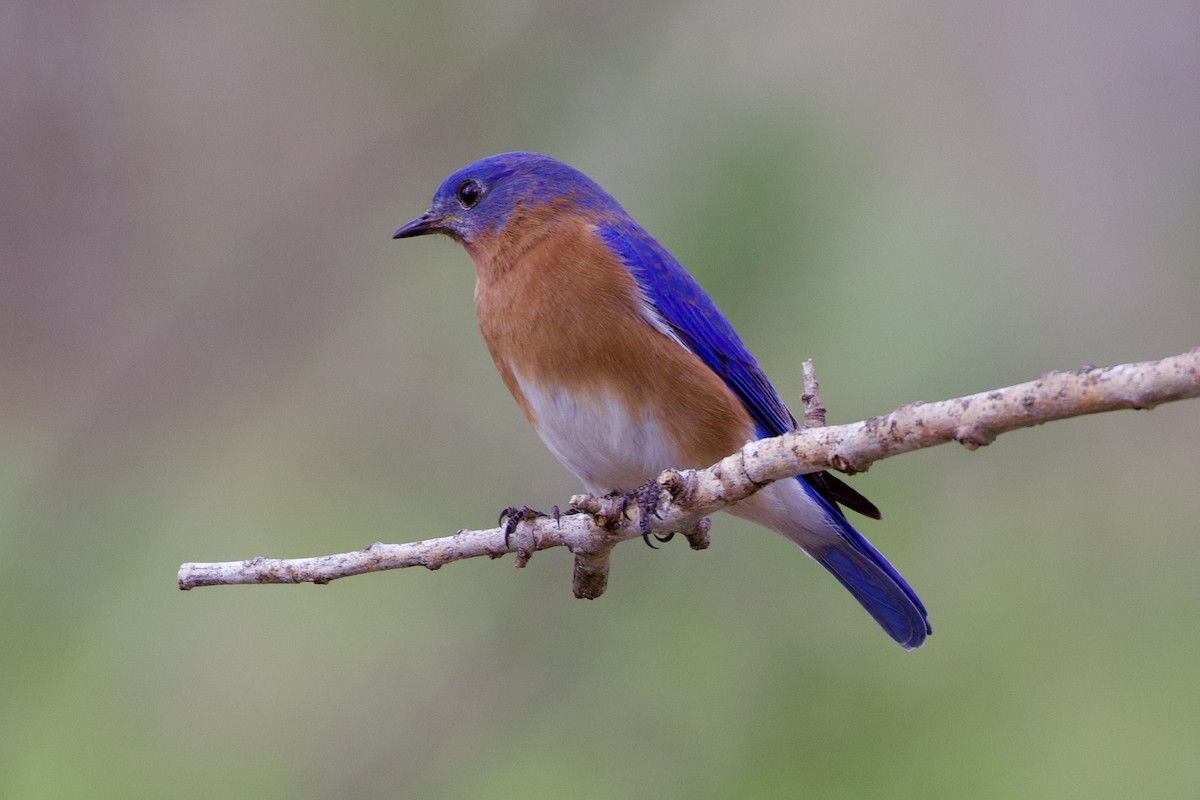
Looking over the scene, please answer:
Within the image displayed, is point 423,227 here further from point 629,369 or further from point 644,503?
point 644,503

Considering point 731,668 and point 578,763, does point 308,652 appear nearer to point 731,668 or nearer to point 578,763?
point 578,763

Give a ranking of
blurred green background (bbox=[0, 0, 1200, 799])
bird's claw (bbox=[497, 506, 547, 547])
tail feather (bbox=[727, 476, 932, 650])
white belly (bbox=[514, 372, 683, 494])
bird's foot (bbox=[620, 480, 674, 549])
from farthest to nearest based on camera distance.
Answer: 1. blurred green background (bbox=[0, 0, 1200, 799])
2. tail feather (bbox=[727, 476, 932, 650])
3. white belly (bbox=[514, 372, 683, 494])
4. bird's claw (bbox=[497, 506, 547, 547])
5. bird's foot (bbox=[620, 480, 674, 549])

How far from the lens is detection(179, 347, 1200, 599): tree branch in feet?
6.27

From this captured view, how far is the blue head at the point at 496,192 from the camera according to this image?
4.57 metres

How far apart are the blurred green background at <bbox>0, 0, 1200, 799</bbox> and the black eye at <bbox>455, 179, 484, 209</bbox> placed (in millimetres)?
821

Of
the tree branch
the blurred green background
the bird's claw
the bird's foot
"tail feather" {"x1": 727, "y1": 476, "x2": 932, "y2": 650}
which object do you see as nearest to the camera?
the tree branch

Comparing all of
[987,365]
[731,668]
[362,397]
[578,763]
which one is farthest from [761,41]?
[578,763]

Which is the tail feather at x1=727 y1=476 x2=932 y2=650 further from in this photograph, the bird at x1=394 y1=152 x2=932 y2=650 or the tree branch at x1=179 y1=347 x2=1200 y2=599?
the tree branch at x1=179 y1=347 x2=1200 y2=599

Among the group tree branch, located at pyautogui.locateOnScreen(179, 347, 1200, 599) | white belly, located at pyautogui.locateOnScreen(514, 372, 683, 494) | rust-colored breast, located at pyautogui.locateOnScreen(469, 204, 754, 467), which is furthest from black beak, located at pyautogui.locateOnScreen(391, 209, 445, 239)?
tree branch, located at pyautogui.locateOnScreen(179, 347, 1200, 599)

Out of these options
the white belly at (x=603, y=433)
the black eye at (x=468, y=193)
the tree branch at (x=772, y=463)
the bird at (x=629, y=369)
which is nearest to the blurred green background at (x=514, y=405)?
the bird at (x=629, y=369)

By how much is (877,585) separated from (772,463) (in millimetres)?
1850

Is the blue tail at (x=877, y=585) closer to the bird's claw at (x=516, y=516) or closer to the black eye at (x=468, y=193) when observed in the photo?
the bird's claw at (x=516, y=516)

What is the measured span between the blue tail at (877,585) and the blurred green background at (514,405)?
1.07ft

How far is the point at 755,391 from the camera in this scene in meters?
4.20
